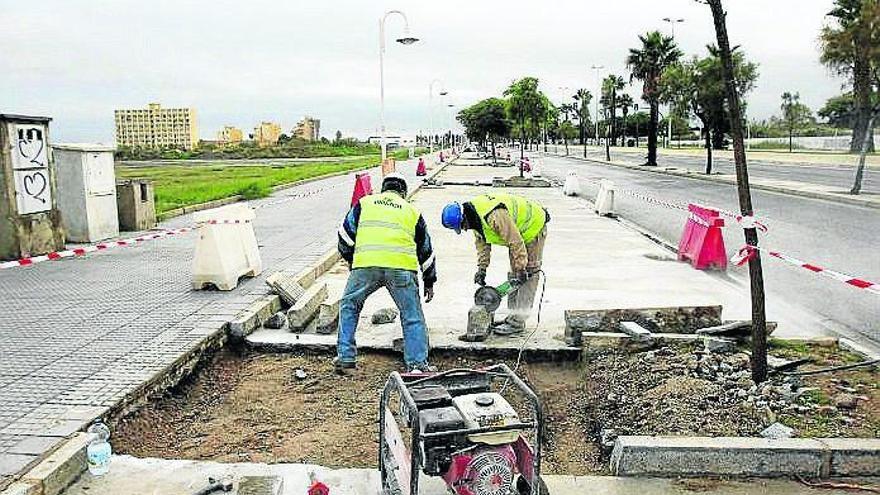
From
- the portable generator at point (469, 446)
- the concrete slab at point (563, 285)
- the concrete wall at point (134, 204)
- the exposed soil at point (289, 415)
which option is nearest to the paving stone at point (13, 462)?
the exposed soil at point (289, 415)

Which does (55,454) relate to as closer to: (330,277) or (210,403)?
(210,403)

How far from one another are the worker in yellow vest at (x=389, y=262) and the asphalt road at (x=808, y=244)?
3.92 meters

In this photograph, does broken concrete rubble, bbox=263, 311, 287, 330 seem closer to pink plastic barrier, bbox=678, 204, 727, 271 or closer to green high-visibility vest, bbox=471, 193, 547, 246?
green high-visibility vest, bbox=471, 193, 547, 246

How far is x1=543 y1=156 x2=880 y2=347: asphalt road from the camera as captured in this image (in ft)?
26.5

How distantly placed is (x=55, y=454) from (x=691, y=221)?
923 cm

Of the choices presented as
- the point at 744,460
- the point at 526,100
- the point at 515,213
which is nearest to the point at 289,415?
the point at 515,213

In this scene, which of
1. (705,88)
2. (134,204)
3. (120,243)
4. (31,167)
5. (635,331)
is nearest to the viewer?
(635,331)

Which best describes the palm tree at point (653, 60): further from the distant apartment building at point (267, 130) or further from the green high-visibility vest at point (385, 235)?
the distant apartment building at point (267, 130)

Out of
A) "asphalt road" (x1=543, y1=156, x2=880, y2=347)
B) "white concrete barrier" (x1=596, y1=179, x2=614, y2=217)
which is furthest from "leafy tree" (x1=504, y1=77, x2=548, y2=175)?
"white concrete barrier" (x1=596, y1=179, x2=614, y2=217)

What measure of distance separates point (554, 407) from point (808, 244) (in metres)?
8.81

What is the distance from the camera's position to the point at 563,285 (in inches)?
367

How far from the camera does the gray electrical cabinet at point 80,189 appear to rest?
480 inches

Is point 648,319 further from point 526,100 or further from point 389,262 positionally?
point 526,100

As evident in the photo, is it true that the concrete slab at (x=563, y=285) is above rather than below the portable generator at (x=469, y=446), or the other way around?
below
